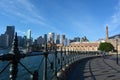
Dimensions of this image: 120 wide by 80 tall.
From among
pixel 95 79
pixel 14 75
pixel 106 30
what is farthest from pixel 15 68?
pixel 106 30

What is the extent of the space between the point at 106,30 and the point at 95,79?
574 ft

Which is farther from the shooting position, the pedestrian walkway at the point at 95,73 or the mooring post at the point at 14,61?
the pedestrian walkway at the point at 95,73

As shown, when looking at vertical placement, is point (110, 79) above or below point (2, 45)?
below

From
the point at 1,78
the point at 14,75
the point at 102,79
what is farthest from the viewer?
the point at 1,78

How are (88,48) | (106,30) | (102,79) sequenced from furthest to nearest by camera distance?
(88,48) < (106,30) < (102,79)

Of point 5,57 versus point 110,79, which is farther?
point 110,79

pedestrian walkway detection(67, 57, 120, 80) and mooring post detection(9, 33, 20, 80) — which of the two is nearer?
mooring post detection(9, 33, 20, 80)

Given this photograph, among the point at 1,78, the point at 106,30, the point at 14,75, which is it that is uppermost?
the point at 106,30

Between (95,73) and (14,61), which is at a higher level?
(14,61)

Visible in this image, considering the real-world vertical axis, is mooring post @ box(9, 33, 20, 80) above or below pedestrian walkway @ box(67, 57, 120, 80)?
above

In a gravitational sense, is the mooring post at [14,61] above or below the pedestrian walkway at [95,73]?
above

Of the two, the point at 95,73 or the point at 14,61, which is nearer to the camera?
the point at 14,61

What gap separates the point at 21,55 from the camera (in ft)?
15.0

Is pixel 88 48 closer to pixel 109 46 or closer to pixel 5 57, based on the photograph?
pixel 109 46
